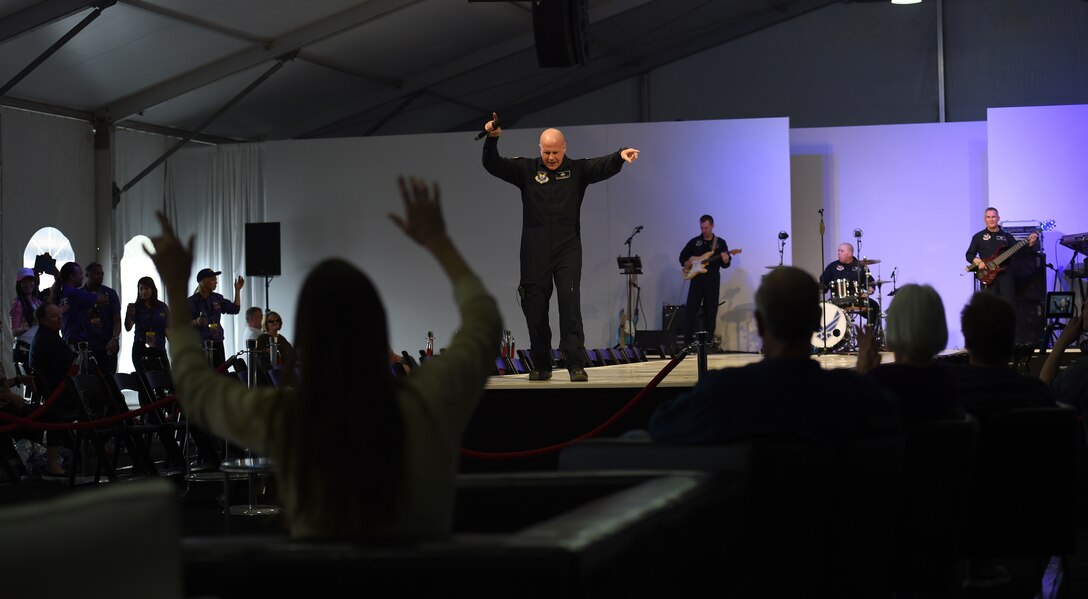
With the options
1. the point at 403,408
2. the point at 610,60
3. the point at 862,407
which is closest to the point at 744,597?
the point at 862,407

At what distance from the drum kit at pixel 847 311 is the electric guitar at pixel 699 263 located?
1343 mm

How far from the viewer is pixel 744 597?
2.28 meters

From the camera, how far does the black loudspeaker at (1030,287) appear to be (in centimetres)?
1400

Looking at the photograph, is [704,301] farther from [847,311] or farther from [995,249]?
[995,249]

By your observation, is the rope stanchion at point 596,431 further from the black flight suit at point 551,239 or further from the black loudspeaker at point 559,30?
the black loudspeaker at point 559,30

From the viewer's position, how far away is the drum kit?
40.8ft

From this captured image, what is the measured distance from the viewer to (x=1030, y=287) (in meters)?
14.0

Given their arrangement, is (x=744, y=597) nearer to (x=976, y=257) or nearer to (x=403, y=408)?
(x=403, y=408)

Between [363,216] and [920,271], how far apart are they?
23.4 feet

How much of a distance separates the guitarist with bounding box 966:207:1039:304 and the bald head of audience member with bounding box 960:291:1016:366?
438 inches

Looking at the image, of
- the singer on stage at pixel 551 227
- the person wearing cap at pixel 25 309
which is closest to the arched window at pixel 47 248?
the person wearing cap at pixel 25 309

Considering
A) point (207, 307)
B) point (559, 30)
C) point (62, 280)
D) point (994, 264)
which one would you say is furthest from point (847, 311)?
point (62, 280)

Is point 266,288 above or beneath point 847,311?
above

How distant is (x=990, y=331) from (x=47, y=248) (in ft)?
39.1
